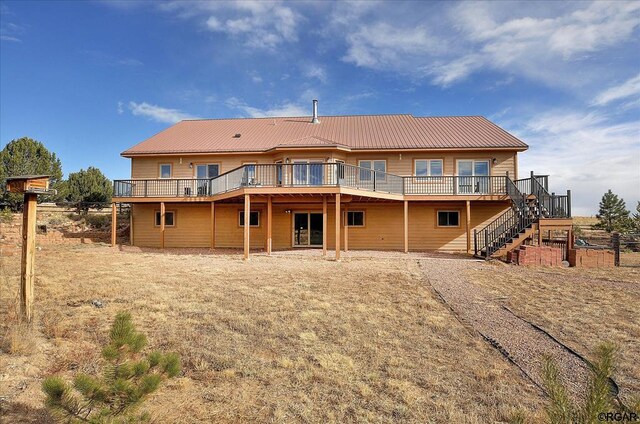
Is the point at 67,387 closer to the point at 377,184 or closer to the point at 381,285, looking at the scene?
the point at 381,285

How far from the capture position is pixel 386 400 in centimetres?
387

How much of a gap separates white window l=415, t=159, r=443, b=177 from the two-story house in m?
0.05

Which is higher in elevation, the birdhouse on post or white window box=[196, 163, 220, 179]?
white window box=[196, 163, 220, 179]

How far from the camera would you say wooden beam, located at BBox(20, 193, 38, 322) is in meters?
5.29

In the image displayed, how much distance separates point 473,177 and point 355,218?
6.50m

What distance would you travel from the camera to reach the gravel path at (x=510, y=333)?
4.45 meters

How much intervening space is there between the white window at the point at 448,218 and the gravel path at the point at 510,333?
31.5 feet

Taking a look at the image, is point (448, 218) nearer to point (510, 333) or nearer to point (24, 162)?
point (510, 333)

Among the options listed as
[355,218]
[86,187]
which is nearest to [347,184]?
[355,218]

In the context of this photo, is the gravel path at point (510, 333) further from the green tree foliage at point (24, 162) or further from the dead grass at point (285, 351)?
the green tree foliage at point (24, 162)

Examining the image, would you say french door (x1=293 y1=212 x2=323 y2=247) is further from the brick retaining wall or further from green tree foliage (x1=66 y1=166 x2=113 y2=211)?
green tree foliage (x1=66 y1=166 x2=113 y2=211)

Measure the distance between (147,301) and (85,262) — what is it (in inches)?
269

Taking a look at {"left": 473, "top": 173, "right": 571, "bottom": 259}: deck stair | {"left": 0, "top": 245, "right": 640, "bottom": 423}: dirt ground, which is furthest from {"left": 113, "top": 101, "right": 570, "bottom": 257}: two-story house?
{"left": 0, "top": 245, "right": 640, "bottom": 423}: dirt ground

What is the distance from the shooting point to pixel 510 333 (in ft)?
19.4
